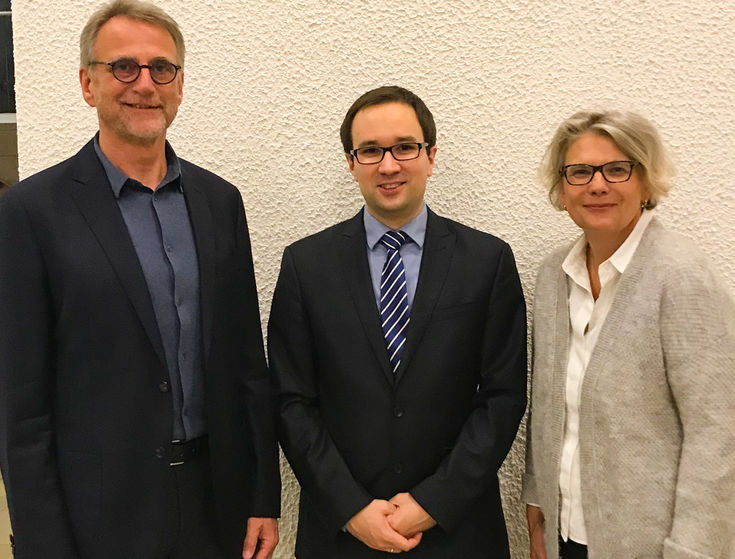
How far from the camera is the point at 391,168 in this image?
151 centimetres

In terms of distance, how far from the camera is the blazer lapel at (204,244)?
1391mm

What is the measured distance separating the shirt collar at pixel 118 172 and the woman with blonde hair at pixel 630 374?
0.89 m

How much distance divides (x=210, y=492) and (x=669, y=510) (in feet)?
3.29

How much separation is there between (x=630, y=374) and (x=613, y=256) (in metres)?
0.26

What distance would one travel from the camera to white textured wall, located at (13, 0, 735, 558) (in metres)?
1.83

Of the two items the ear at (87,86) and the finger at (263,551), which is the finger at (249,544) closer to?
the finger at (263,551)

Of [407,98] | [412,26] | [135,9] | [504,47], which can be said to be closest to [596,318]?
[407,98]

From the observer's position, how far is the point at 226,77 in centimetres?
192

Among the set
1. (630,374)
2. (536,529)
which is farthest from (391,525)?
(630,374)

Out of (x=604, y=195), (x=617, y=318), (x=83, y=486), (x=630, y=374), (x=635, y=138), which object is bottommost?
(x=83, y=486)

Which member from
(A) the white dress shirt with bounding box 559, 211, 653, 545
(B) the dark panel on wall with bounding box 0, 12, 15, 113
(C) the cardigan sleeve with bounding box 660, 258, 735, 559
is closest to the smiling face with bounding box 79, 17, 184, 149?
(A) the white dress shirt with bounding box 559, 211, 653, 545

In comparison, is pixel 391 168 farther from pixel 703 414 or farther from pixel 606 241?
pixel 703 414

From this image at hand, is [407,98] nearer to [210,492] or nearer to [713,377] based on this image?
[713,377]

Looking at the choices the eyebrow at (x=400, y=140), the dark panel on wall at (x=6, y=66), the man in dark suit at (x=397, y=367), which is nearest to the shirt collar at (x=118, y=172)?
the man in dark suit at (x=397, y=367)
